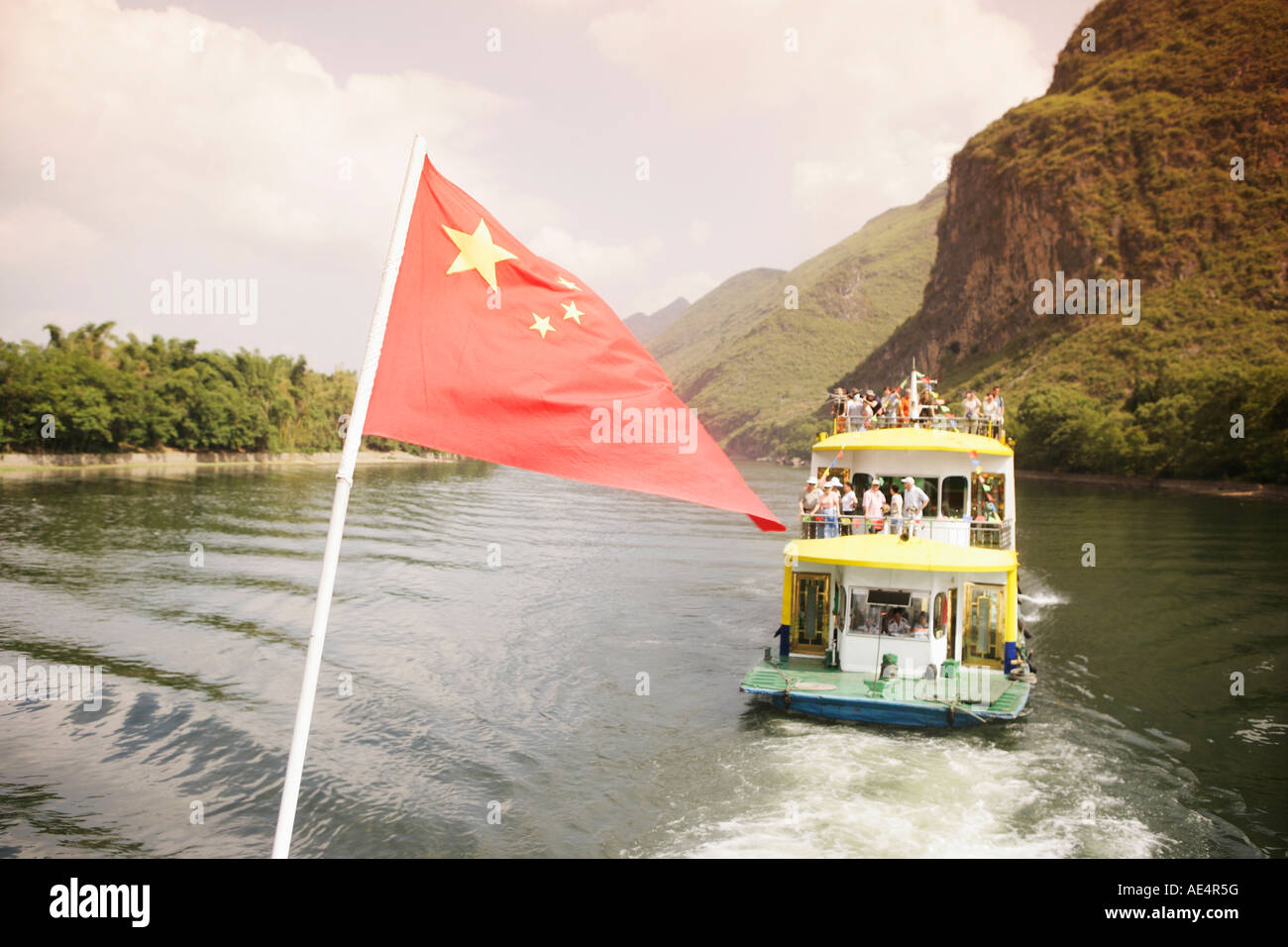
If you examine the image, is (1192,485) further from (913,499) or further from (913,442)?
(913,499)

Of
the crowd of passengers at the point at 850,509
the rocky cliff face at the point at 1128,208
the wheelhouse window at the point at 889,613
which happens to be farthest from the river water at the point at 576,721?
the rocky cliff face at the point at 1128,208

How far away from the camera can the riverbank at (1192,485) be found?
74.4 meters

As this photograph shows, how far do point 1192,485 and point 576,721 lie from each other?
81.1 meters

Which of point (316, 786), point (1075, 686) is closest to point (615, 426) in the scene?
point (316, 786)

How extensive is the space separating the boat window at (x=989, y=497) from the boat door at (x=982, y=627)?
7.00 ft

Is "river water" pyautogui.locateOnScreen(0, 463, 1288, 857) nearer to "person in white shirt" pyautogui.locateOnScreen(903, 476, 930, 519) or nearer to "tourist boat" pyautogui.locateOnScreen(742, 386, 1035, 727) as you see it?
"tourist boat" pyautogui.locateOnScreen(742, 386, 1035, 727)

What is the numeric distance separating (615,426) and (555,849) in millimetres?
10788

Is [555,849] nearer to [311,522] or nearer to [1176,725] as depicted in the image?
[1176,725]

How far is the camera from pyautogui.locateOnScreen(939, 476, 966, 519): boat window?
2334 cm

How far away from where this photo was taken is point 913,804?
15.8 m

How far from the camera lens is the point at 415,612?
106 feet

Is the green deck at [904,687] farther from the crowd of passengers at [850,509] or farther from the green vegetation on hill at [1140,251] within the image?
the green vegetation on hill at [1140,251]

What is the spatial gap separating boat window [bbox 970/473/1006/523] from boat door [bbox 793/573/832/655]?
14.8ft

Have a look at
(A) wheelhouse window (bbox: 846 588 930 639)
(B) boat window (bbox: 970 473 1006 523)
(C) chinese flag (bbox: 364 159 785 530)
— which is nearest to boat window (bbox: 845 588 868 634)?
(A) wheelhouse window (bbox: 846 588 930 639)
